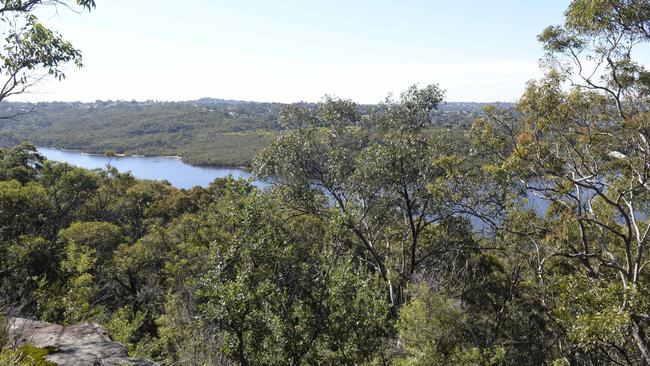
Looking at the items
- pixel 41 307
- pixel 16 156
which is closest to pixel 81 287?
pixel 41 307

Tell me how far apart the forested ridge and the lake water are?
84.2 m

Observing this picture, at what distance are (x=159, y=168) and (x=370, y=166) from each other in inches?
4950

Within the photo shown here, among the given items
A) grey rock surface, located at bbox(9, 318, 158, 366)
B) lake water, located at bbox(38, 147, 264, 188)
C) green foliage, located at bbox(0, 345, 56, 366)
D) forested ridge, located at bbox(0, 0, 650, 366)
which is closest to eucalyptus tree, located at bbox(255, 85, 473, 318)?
forested ridge, located at bbox(0, 0, 650, 366)

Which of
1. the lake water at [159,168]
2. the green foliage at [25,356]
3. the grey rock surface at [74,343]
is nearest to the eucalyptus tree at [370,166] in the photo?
the grey rock surface at [74,343]

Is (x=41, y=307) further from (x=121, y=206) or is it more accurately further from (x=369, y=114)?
(x=121, y=206)

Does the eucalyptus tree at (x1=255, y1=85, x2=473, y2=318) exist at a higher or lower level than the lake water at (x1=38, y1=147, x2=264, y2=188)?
higher

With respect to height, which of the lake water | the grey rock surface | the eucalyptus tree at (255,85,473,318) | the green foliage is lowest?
the lake water

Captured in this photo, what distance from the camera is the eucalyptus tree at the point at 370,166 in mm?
15852

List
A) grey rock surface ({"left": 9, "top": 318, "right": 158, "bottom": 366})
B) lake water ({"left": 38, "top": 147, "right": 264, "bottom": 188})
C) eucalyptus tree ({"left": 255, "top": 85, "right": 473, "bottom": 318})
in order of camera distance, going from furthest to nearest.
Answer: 1. lake water ({"left": 38, "top": 147, "right": 264, "bottom": 188})
2. eucalyptus tree ({"left": 255, "top": 85, "right": 473, "bottom": 318})
3. grey rock surface ({"left": 9, "top": 318, "right": 158, "bottom": 366})

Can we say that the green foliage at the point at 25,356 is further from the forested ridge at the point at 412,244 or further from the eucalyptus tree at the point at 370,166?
the eucalyptus tree at the point at 370,166

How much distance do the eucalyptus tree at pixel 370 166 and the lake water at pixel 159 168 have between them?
280 feet

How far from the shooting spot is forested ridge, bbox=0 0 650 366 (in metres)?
8.64

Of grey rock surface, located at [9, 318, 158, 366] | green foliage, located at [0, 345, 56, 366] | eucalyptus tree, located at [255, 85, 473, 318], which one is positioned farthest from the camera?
eucalyptus tree, located at [255, 85, 473, 318]

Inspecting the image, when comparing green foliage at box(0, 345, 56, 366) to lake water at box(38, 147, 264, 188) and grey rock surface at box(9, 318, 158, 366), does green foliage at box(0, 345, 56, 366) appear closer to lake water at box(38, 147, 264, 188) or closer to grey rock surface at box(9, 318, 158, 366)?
grey rock surface at box(9, 318, 158, 366)
